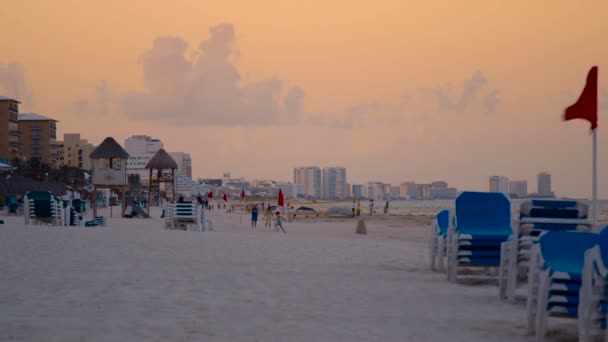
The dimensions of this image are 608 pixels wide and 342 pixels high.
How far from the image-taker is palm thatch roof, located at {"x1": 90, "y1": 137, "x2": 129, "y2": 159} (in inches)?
1423

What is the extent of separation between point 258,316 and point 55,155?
11773 cm

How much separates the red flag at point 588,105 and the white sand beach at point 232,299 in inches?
87.5

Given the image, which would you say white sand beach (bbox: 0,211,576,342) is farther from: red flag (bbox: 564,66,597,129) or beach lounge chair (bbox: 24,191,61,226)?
beach lounge chair (bbox: 24,191,61,226)

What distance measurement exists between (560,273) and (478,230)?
3.49 metres

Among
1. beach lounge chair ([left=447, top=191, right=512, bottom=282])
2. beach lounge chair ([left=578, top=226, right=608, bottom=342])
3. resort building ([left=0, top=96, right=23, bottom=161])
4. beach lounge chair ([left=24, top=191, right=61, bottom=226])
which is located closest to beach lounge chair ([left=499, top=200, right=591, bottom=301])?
beach lounge chair ([left=447, top=191, right=512, bottom=282])

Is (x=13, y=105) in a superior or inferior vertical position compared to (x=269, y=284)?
superior

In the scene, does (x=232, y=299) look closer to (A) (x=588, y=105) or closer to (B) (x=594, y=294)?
(B) (x=594, y=294)

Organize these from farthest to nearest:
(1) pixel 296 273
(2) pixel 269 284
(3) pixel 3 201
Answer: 1. (3) pixel 3 201
2. (1) pixel 296 273
3. (2) pixel 269 284

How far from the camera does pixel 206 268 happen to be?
8.03 metres

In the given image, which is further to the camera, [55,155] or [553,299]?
[55,155]

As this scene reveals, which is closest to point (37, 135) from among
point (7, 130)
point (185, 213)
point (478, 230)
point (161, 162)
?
point (7, 130)

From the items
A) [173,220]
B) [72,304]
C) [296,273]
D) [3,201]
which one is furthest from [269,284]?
[3,201]

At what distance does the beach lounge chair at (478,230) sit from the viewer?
7602mm

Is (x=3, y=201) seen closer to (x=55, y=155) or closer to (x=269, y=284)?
(x=269, y=284)
